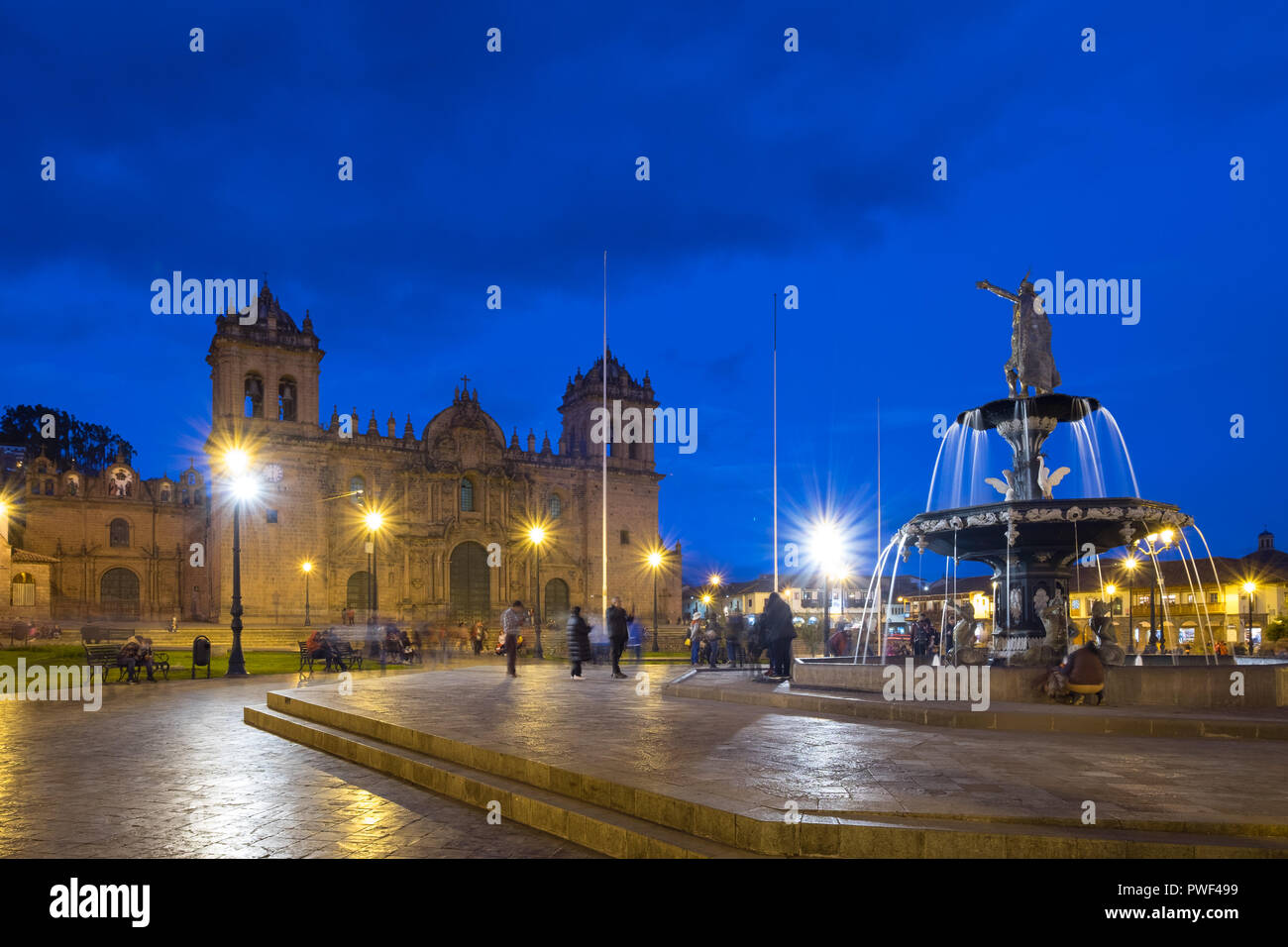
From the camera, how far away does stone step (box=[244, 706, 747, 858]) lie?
5328mm

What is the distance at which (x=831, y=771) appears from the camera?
658 cm

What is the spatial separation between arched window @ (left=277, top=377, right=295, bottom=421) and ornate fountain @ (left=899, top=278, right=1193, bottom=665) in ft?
130

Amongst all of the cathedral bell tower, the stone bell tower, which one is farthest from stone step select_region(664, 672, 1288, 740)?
the cathedral bell tower

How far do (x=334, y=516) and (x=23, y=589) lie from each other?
1361 centimetres

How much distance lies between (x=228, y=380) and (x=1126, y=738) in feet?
144

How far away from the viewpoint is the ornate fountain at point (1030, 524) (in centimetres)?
1152

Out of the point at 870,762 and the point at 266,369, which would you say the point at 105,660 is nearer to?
the point at 870,762

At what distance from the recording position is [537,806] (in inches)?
246

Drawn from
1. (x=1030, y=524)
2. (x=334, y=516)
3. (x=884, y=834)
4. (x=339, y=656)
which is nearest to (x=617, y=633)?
(x=339, y=656)

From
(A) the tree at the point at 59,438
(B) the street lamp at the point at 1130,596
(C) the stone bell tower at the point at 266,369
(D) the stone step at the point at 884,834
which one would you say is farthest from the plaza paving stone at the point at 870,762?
(A) the tree at the point at 59,438

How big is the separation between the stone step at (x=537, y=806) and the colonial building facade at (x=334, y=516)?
33015 mm

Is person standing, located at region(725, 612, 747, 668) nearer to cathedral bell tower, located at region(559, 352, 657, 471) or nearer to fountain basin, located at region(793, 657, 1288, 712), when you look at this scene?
fountain basin, located at region(793, 657, 1288, 712)
